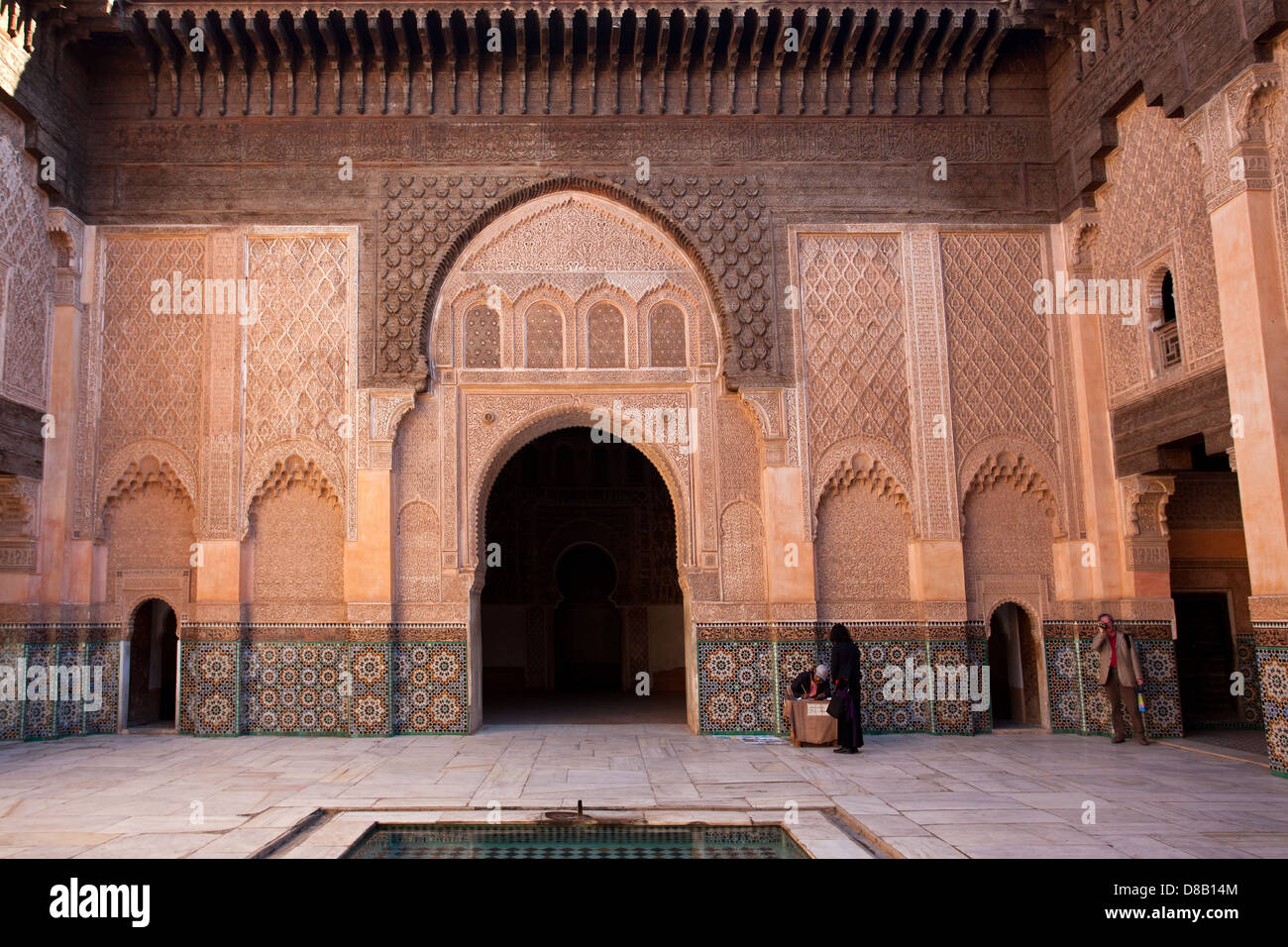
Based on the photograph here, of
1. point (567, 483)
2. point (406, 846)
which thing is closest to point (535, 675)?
point (567, 483)

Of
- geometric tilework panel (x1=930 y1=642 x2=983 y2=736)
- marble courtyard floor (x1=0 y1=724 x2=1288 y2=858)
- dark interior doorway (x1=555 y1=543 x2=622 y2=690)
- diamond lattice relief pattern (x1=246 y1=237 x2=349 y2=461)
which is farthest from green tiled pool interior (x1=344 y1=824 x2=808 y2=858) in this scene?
dark interior doorway (x1=555 y1=543 x2=622 y2=690)

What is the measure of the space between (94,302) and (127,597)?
2.17m

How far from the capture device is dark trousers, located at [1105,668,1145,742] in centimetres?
644

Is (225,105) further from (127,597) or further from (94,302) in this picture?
(127,597)

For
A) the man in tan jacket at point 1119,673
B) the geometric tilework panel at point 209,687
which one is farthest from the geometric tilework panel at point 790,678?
the geometric tilework panel at point 209,687

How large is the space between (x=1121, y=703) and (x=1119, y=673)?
23 centimetres

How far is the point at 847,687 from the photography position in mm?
6141

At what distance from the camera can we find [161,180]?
729cm

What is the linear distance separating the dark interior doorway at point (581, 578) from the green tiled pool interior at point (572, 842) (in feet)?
20.8

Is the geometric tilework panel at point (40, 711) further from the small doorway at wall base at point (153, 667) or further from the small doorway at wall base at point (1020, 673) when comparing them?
the small doorway at wall base at point (1020, 673)

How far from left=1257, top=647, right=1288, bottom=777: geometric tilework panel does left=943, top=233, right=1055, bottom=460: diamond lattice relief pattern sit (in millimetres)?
2347

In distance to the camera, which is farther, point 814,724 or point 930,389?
point 930,389

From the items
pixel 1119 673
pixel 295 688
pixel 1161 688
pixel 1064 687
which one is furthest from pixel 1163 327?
pixel 295 688

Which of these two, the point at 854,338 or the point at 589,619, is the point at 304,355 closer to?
the point at 854,338
